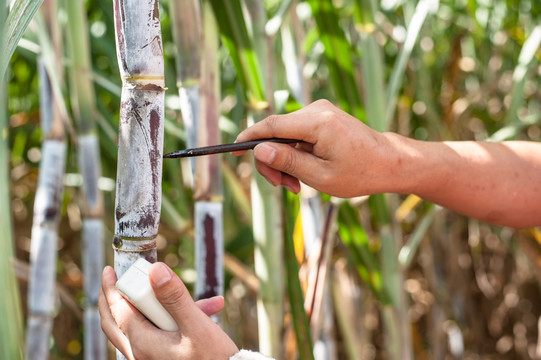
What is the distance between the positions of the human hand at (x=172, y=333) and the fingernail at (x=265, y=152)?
143 mm

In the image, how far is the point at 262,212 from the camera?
27.0 inches

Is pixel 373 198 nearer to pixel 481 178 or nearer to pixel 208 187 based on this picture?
pixel 481 178

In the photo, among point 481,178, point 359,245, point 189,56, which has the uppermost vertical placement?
point 189,56

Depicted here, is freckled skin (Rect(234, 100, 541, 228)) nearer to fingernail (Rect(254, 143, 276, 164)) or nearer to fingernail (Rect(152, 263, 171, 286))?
fingernail (Rect(254, 143, 276, 164))

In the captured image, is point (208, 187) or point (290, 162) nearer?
point (290, 162)

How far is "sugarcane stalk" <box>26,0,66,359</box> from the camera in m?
0.83

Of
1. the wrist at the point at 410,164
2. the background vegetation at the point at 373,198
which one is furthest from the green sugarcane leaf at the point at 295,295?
the wrist at the point at 410,164

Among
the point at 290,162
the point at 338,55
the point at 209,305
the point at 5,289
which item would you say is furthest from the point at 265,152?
the point at 338,55

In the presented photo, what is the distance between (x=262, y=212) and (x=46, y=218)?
13.6 inches

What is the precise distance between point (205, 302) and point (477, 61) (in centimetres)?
137

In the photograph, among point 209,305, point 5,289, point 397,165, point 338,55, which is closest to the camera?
point 5,289

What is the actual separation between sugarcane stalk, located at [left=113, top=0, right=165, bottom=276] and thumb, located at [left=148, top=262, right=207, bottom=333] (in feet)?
0.15

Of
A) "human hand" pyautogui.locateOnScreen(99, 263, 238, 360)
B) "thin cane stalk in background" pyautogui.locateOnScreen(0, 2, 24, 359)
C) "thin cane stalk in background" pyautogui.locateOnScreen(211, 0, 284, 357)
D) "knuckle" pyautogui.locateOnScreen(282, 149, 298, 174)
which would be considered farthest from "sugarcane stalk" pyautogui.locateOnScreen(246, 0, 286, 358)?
"thin cane stalk in background" pyautogui.locateOnScreen(0, 2, 24, 359)

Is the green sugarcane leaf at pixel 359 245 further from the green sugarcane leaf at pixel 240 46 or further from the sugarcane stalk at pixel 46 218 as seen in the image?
the sugarcane stalk at pixel 46 218
